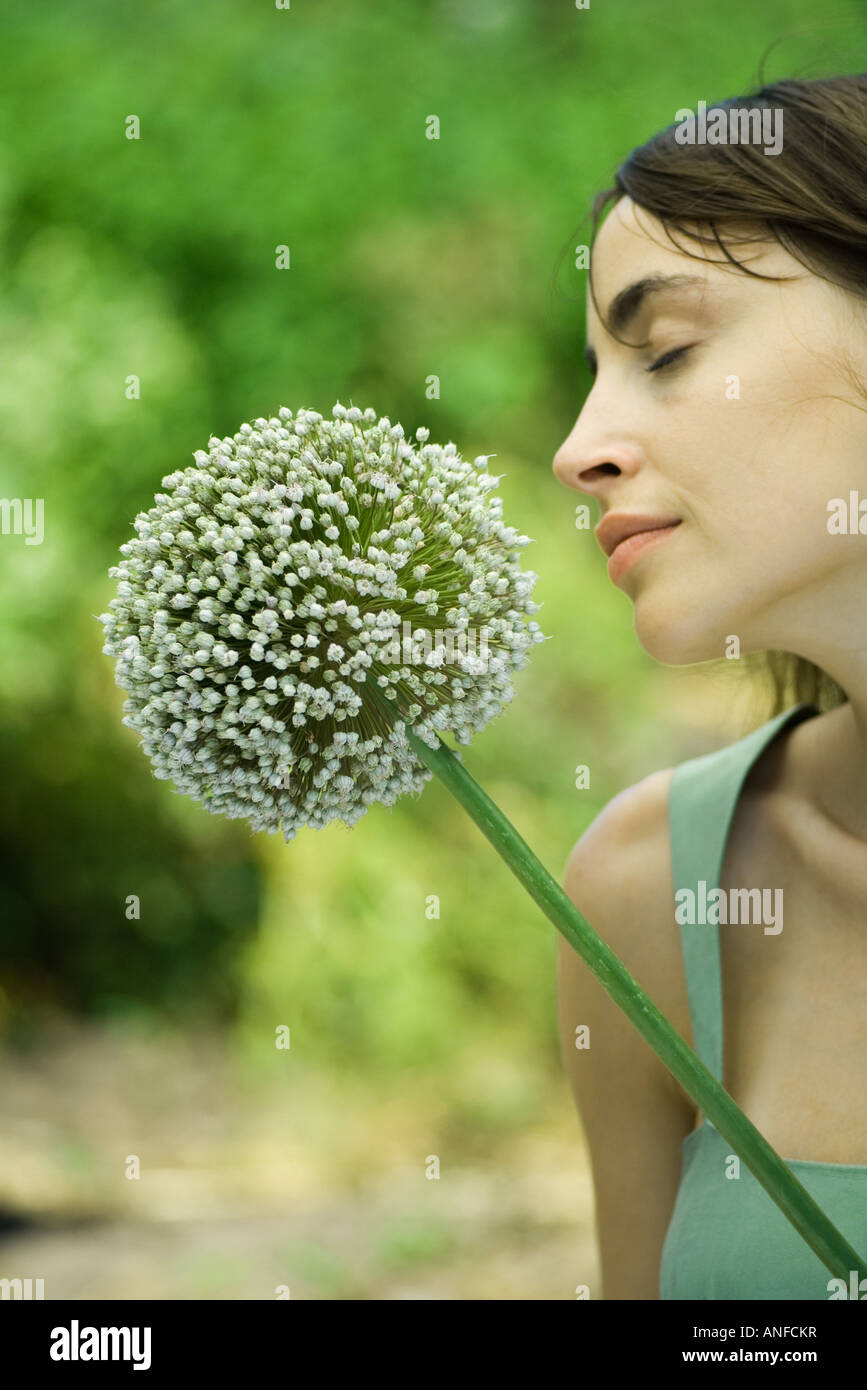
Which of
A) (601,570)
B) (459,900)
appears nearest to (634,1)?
(601,570)

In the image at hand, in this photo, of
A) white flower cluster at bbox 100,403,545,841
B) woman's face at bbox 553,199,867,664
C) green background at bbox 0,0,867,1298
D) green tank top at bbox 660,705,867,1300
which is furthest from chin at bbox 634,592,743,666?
green background at bbox 0,0,867,1298

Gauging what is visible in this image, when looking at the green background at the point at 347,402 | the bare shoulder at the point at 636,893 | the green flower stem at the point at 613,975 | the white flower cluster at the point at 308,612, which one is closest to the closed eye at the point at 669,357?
the white flower cluster at the point at 308,612

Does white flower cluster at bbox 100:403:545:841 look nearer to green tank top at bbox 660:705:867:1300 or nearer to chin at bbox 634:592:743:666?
chin at bbox 634:592:743:666

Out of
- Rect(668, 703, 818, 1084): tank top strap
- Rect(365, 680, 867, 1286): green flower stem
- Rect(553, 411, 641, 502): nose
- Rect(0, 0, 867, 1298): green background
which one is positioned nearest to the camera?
Rect(365, 680, 867, 1286): green flower stem

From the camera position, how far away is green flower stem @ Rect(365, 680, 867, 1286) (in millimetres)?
656

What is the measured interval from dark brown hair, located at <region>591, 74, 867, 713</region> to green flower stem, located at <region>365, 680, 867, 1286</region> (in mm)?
442

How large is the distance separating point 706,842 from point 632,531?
0.39 m

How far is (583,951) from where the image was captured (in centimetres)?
67

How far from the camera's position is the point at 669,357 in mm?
860

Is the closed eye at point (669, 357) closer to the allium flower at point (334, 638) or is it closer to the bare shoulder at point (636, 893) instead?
the allium flower at point (334, 638)

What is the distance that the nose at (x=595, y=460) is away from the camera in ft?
2.71

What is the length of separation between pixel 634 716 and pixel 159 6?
7.01 ft

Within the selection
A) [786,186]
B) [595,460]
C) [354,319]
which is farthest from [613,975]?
[354,319]

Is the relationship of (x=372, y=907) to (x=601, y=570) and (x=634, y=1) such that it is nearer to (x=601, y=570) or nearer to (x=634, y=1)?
(x=601, y=570)
